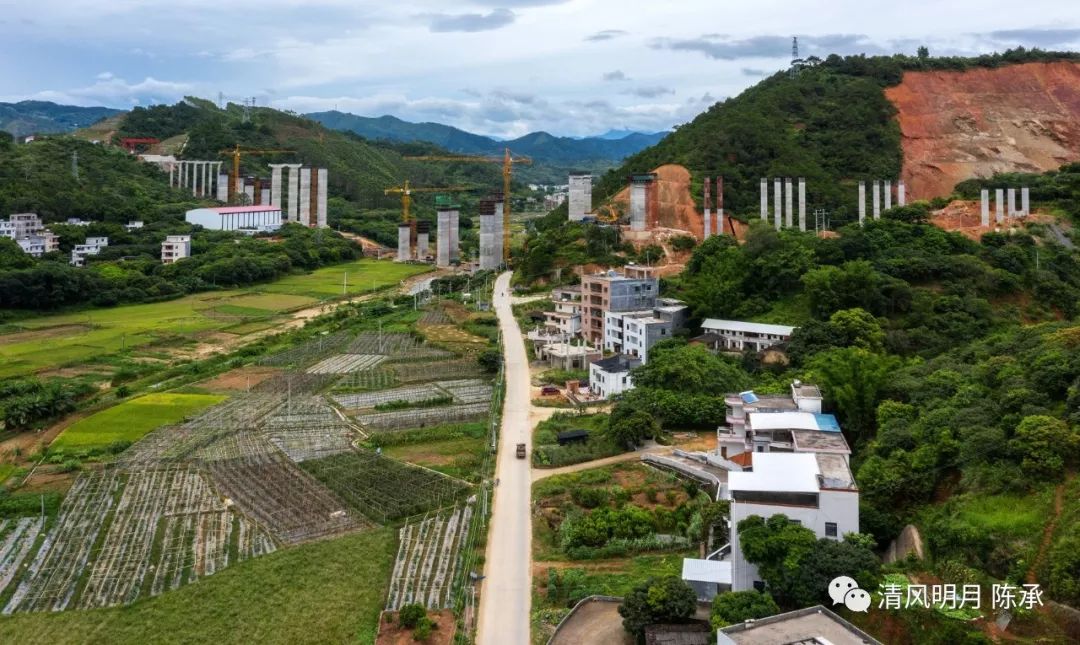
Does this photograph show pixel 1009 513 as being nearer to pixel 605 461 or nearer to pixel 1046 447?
pixel 1046 447

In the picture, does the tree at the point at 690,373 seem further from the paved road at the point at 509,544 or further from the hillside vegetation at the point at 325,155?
the hillside vegetation at the point at 325,155

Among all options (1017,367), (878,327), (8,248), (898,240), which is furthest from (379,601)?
(8,248)

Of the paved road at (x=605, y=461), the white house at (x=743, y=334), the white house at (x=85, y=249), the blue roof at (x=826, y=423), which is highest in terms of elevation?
the white house at (x=85, y=249)

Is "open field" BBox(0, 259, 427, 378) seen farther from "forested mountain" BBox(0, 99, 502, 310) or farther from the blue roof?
the blue roof

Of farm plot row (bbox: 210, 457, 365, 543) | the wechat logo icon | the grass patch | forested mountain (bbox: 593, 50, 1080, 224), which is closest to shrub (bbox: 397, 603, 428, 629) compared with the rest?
farm plot row (bbox: 210, 457, 365, 543)

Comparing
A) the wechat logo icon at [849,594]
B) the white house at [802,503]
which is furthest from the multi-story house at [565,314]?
the wechat logo icon at [849,594]

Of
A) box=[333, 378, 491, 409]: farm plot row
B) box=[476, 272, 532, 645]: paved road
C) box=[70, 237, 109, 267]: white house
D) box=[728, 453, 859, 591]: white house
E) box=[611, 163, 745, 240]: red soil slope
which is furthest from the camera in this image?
box=[70, 237, 109, 267]: white house
